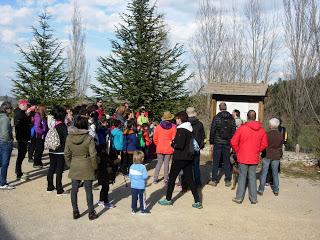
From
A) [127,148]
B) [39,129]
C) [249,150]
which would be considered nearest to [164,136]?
[127,148]

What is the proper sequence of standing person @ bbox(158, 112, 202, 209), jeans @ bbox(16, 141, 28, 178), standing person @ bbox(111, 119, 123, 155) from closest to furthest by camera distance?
standing person @ bbox(158, 112, 202, 209) < standing person @ bbox(111, 119, 123, 155) < jeans @ bbox(16, 141, 28, 178)

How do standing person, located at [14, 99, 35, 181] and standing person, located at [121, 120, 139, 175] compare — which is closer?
standing person, located at [14, 99, 35, 181]

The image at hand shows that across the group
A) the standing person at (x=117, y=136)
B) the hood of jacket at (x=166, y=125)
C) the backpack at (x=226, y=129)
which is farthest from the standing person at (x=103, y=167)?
the backpack at (x=226, y=129)

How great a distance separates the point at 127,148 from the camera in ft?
35.0

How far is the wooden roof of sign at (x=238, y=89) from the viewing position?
1372 cm

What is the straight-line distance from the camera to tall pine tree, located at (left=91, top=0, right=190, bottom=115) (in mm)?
16656

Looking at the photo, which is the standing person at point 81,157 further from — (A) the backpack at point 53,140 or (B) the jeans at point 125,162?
(B) the jeans at point 125,162

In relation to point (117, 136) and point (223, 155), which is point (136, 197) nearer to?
point (117, 136)

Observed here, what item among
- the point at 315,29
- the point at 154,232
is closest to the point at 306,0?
the point at 315,29

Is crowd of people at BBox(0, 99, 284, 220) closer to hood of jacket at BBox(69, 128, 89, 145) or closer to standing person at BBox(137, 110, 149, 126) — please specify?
hood of jacket at BBox(69, 128, 89, 145)

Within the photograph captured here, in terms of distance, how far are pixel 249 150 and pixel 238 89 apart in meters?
5.95

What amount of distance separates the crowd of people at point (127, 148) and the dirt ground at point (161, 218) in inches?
11.0

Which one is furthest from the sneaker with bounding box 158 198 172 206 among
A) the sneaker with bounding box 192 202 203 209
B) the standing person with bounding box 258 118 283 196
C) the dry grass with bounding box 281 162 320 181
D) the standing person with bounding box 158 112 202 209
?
the dry grass with bounding box 281 162 320 181

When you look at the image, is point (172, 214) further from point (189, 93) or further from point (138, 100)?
point (189, 93)
